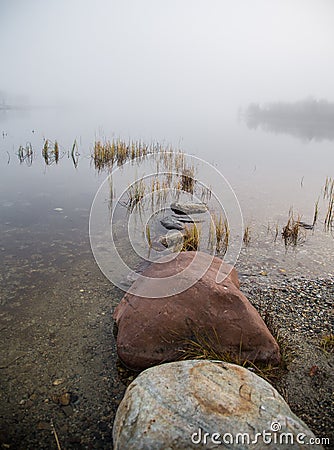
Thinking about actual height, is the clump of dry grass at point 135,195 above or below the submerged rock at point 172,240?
above

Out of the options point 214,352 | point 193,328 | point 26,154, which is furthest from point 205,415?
point 26,154

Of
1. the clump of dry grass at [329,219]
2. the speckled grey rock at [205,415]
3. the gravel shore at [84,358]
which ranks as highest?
the speckled grey rock at [205,415]

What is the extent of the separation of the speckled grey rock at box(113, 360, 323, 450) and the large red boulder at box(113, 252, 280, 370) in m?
0.78

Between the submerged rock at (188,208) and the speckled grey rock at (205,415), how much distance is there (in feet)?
22.6

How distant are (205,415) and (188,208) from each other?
7.43 m

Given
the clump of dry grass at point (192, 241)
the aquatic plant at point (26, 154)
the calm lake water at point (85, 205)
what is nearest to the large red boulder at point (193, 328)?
the calm lake water at point (85, 205)

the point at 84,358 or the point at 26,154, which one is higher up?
the point at 26,154

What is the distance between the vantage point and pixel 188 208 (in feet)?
31.9

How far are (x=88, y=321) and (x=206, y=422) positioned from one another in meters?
2.60

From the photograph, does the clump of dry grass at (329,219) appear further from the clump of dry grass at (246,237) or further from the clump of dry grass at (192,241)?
the clump of dry grass at (192,241)

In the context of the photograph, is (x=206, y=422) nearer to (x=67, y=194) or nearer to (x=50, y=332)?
(x=50, y=332)

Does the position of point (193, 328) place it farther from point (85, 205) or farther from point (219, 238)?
point (85, 205)

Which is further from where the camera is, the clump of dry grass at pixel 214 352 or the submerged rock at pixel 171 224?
the submerged rock at pixel 171 224

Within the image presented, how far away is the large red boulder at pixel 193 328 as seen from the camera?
3.73m
